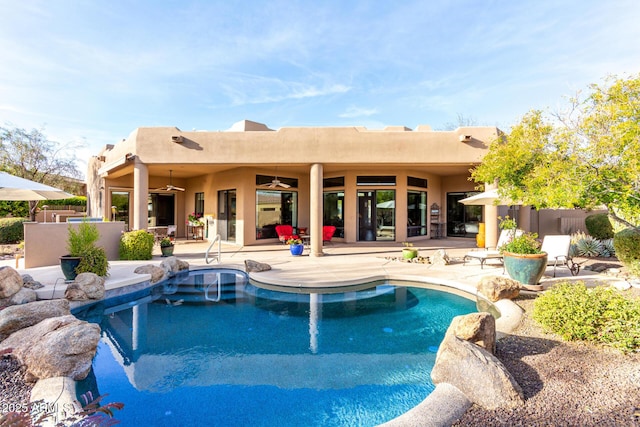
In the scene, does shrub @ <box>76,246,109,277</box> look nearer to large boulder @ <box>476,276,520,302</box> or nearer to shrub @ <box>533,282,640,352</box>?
large boulder @ <box>476,276,520,302</box>

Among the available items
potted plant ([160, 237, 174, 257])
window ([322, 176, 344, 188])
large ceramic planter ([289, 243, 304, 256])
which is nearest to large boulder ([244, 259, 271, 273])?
large ceramic planter ([289, 243, 304, 256])

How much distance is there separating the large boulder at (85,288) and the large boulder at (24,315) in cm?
146

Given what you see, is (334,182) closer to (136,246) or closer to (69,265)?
(136,246)

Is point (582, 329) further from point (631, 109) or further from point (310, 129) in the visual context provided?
point (310, 129)

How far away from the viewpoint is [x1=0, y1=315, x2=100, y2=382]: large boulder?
141 inches

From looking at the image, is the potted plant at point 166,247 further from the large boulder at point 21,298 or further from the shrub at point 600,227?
the shrub at point 600,227

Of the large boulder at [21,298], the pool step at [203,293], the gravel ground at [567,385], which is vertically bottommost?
the pool step at [203,293]

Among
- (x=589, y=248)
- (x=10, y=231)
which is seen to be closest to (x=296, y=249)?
(x=589, y=248)

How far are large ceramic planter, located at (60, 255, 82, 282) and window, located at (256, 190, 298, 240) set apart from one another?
25.7 ft

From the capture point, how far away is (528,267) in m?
6.46

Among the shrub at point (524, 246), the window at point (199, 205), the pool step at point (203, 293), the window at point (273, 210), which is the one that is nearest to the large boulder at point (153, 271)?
the pool step at point (203, 293)

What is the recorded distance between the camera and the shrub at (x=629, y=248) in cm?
756

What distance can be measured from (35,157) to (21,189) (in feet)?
59.8

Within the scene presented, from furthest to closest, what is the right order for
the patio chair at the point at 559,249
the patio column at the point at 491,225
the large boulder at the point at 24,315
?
the patio column at the point at 491,225, the patio chair at the point at 559,249, the large boulder at the point at 24,315
